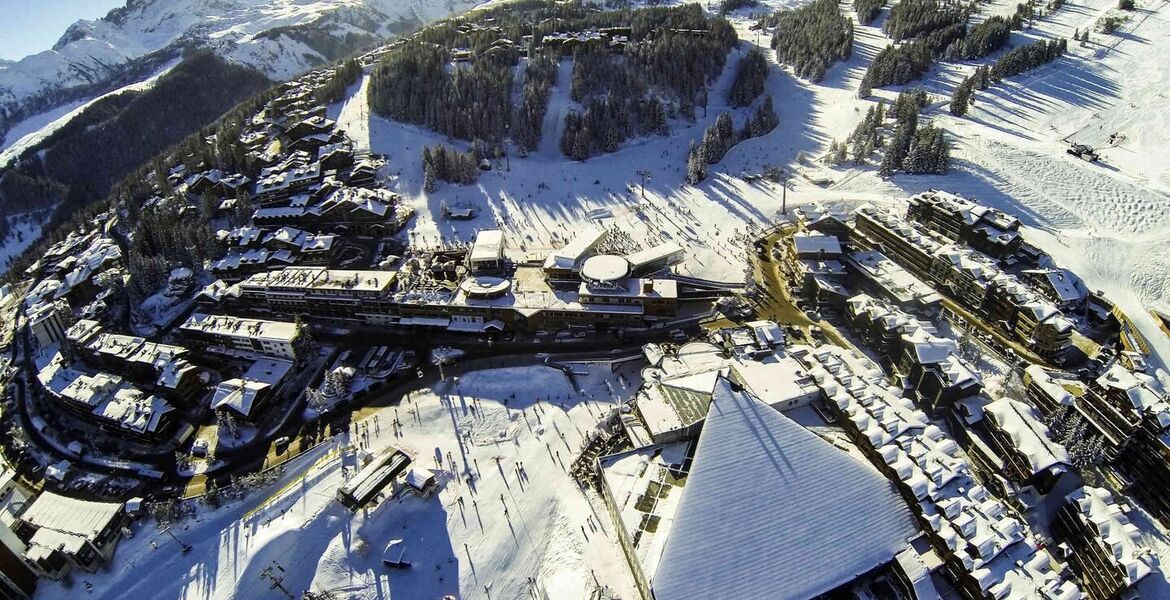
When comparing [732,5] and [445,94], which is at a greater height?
[732,5]

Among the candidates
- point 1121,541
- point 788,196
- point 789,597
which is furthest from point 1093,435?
point 788,196

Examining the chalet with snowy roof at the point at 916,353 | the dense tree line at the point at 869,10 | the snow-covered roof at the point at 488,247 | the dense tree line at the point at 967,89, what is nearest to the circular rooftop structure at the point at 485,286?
the snow-covered roof at the point at 488,247

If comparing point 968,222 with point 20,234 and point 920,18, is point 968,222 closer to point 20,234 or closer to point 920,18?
point 920,18

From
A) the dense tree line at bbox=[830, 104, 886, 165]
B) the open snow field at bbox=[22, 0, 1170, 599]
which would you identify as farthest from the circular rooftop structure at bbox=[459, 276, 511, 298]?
the dense tree line at bbox=[830, 104, 886, 165]

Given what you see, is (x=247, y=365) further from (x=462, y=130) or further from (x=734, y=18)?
(x=734, y=18)

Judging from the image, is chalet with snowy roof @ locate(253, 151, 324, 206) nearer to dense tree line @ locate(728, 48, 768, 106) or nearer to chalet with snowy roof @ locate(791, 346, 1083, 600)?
dense tree line @ locate(728, 48, 768, 106)

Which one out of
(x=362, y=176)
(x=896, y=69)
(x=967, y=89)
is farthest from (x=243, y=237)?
(x=896, y=69)
